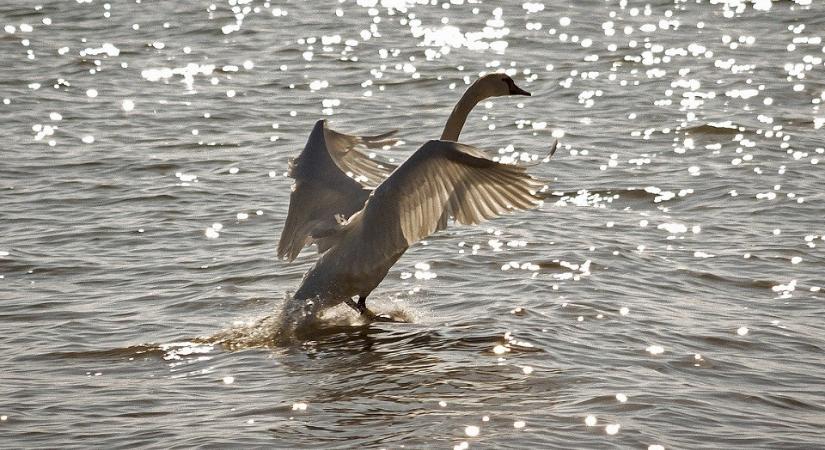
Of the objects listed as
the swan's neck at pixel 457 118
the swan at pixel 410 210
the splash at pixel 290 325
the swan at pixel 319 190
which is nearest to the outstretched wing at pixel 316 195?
the swan at pixel 319 190

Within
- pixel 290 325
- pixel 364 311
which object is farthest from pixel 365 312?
pixel 290 325

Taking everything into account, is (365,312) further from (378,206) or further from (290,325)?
(378,206)

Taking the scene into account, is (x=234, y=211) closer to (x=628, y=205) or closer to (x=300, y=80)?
(x=628, y=205)

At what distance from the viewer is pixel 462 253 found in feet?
36.3

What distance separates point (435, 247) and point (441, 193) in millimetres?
2728

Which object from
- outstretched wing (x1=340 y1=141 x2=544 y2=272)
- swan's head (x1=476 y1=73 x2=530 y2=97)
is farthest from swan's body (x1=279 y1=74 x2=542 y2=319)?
swan's head (x1=476 y1=73 x2=530 y2=97)

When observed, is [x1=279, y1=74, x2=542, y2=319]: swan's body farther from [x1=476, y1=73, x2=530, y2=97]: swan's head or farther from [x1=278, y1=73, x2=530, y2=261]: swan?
[x1=476, y1=73, x2=530, y2=97]: swan's head

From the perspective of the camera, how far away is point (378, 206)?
865 cm

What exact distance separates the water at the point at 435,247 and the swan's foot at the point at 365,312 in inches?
4.3

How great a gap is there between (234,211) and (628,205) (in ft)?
11.0

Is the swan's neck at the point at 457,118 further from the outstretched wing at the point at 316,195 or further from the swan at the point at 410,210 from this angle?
the swan at the point at 410,210

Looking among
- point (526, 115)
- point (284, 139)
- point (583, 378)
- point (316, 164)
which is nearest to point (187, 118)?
point (284, 139)

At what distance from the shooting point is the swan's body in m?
8.52

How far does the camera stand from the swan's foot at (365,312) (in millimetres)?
9352
